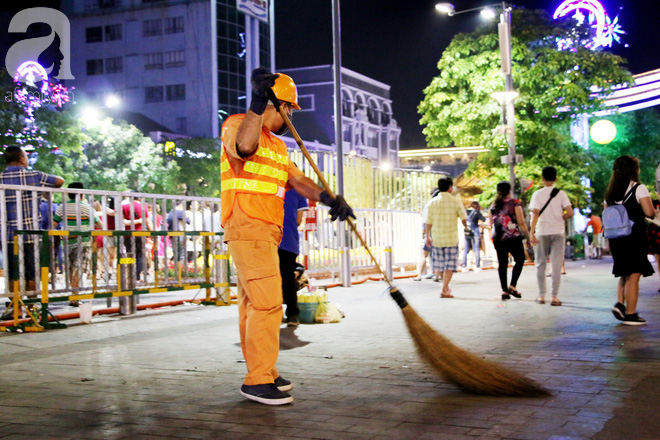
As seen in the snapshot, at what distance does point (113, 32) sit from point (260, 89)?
7572cm

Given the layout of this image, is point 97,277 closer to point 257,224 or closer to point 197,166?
point 257,224

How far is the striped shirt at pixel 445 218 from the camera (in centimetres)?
1215

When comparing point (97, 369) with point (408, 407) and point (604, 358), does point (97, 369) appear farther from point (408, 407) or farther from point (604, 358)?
point (604, 358)

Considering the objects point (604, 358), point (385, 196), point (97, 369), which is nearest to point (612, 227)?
point (604, 358)

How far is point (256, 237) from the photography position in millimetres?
4578

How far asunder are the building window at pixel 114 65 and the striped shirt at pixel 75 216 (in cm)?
6792

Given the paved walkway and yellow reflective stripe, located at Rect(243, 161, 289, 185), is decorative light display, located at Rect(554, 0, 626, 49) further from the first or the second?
yellow reflective stripe, located at Rect(243, 161, 289, 185)

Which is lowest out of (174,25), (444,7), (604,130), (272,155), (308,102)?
(272,155)

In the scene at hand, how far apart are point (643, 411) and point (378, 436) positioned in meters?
1.53

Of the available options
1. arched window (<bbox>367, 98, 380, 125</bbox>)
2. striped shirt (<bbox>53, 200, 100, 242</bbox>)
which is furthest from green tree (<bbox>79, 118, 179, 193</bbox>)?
arched window (<bbox>367, 98, 380, 125</bbox>)

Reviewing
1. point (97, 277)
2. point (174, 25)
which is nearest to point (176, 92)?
point (174, 25)

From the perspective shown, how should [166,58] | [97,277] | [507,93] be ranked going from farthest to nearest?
[166,58]
[507,93]
[97,277]

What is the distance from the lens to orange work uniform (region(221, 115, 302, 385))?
14.8 ft

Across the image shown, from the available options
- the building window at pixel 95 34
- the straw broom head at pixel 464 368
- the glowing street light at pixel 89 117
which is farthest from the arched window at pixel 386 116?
the straw broom head at pixel 464 368
